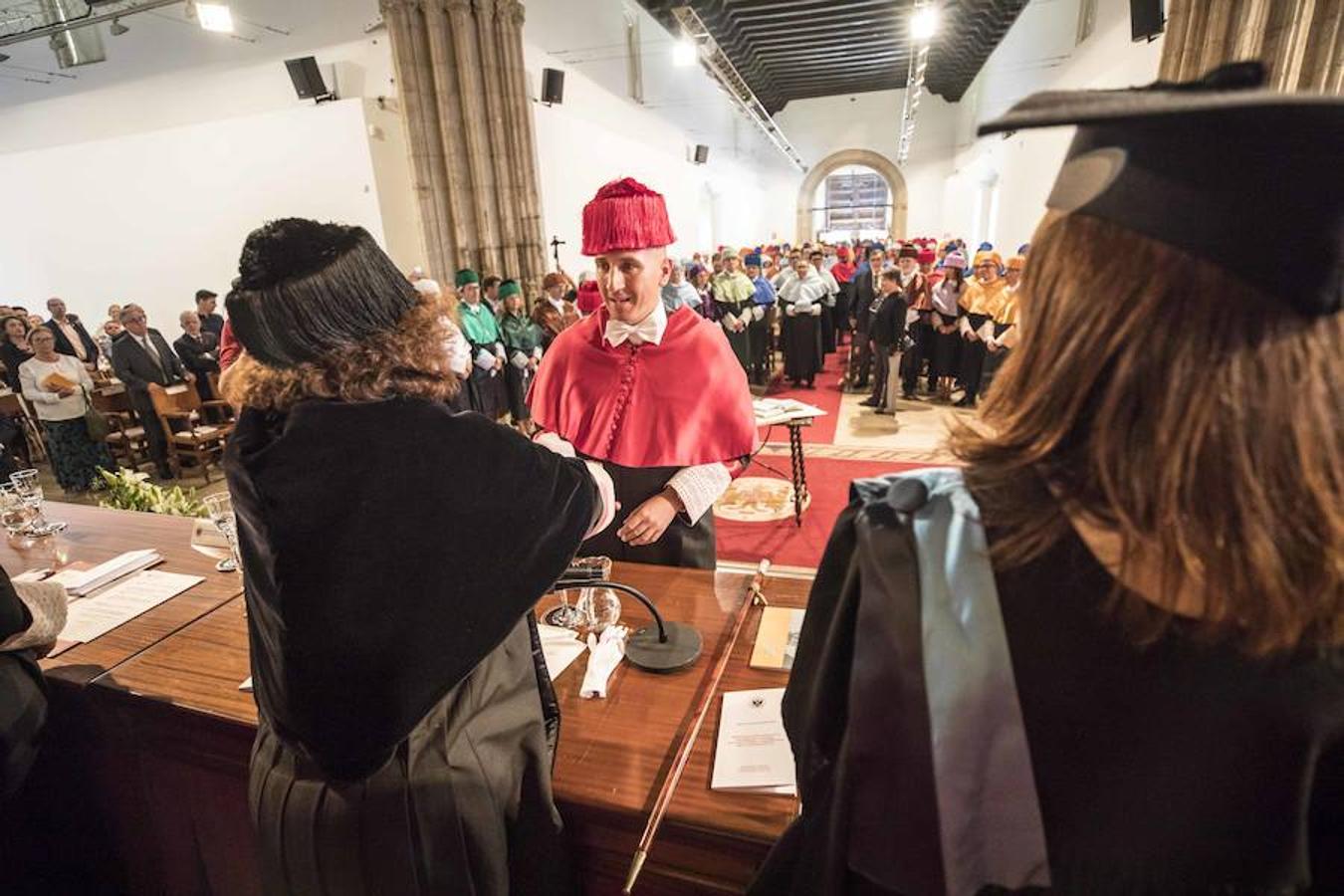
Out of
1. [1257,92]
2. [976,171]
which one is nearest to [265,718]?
[1257,92]

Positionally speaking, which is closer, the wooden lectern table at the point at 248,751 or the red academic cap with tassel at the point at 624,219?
the wooden lectern table at the point at 248,751

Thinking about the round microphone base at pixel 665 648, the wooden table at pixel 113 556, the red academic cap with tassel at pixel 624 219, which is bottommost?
the wooden table at pixel 113 556

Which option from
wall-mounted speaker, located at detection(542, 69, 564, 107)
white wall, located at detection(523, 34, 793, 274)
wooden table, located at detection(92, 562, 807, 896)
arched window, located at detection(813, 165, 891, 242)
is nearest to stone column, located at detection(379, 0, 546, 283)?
wall-mounted speaker, located at detection(542, 69, 564, 107)

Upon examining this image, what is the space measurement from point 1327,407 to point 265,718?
1622 mm

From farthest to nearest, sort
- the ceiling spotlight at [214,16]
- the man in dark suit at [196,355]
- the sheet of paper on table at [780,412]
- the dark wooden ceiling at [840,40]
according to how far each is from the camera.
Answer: the dark wooden ceiling at [840,40] < the man in dark suit at [196,355] < the ceiling spotlight at [214,16] < the sheet of paper on table at [780,412]

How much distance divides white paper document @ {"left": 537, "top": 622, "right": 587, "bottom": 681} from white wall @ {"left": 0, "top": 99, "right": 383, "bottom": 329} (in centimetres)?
888

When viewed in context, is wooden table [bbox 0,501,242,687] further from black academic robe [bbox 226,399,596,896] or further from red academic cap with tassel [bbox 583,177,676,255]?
red academic cap with tassel [bbox 583,177,676,255]

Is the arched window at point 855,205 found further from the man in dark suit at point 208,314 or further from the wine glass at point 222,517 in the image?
the wine glass at point 222,517

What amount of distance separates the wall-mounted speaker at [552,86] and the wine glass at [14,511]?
8.85 meters

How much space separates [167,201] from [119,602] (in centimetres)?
1132

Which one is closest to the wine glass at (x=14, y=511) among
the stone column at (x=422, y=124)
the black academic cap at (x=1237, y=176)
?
the black academic cap at (x=1237, y=176)

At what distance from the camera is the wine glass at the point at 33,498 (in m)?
2.60

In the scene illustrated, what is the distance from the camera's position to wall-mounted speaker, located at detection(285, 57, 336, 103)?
876cm

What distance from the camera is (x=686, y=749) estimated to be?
1338mm
